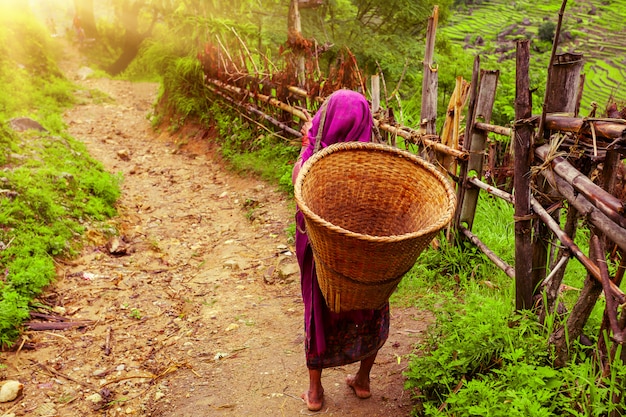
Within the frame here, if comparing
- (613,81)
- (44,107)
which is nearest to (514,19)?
(613,81)

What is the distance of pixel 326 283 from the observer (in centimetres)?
206

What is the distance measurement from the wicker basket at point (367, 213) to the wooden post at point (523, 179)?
0.50 metres

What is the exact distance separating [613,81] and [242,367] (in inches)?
560

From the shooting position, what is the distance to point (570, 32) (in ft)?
52.2

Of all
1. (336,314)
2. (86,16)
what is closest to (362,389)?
(336,314)

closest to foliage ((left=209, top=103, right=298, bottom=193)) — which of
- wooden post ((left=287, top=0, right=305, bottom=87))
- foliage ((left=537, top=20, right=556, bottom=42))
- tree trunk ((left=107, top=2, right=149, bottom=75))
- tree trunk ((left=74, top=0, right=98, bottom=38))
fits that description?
wooden post ((left=287, top=0, right=305, bottom=87))

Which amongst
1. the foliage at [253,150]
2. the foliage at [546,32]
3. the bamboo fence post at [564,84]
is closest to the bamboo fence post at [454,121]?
the bamboo fence post at [564,84]

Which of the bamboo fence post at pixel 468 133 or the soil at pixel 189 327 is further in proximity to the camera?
the bamboo fence post at pixel 468 133

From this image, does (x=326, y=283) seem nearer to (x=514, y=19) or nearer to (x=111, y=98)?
(x=111, y=98)

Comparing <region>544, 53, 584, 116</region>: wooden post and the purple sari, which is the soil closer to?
the purple sari

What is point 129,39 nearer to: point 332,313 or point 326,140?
point 326,140

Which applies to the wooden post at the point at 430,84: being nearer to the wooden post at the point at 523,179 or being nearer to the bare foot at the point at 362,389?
the wooden post at the point at 523,179

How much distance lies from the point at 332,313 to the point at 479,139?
1954 mm

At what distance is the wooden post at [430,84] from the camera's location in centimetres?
342
